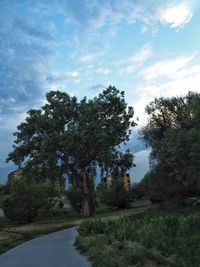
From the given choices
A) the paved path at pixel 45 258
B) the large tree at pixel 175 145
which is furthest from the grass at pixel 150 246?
the large tree at pixel 175 145

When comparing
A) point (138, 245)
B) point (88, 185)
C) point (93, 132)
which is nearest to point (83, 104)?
point (93, 132)

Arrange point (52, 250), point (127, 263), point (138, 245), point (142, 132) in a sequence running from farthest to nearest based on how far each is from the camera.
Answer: point (142, 132), point (52, 250), point (138, 245), point (127, 263)

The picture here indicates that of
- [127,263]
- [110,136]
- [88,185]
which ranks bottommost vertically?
[127,263]

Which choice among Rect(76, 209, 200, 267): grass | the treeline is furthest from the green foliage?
Rect(76, 209, 200, 267): grass

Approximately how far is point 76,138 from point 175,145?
73.7 ft

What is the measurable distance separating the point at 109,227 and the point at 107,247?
5.77m

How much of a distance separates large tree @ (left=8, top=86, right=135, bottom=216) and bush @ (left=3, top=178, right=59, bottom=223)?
1.53 meters

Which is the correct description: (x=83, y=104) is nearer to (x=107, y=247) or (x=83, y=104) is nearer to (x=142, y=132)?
(x=142, y=132)

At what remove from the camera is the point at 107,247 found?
1548 cm

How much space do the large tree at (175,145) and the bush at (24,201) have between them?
37.9 ft

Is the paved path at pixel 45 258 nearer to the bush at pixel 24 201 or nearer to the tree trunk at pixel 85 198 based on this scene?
the bush at pixel 24 201

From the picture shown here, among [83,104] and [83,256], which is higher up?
[83,104]

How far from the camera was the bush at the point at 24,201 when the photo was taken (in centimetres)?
4503

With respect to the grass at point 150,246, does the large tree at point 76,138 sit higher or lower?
higher
